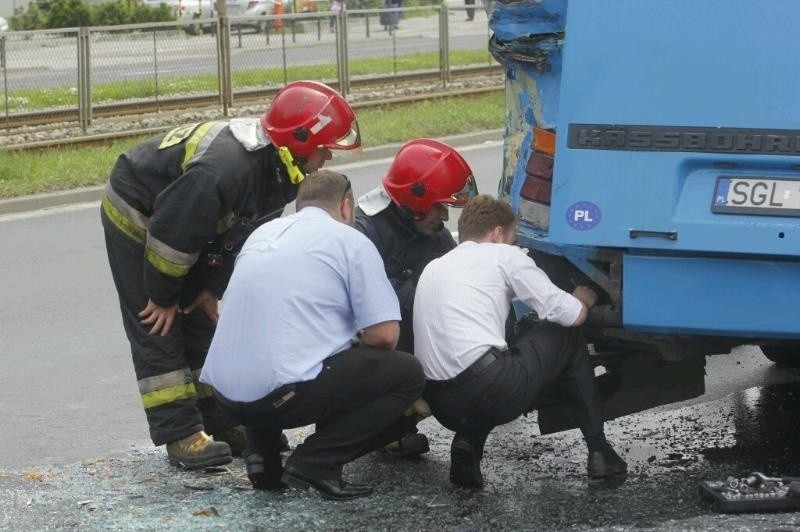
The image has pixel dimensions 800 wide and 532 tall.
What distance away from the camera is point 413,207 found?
18.5 ft

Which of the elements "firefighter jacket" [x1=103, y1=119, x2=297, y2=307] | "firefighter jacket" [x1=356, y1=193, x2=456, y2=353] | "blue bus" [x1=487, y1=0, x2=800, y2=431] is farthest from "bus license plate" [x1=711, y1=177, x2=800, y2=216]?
"firefighter jacket" [x1=103, y1=119, x2=297, y2=307]

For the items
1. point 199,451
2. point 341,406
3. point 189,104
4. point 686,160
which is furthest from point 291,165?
point 189,104

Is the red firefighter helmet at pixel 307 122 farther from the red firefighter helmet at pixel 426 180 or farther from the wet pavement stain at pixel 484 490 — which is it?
the wet pavement stain at pixel 484 490

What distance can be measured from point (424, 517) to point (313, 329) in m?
0.71

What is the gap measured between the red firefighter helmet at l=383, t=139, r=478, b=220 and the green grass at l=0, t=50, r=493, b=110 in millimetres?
10768

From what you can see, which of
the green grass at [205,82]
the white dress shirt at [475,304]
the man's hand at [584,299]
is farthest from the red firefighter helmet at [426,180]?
the green grass at [205,82]

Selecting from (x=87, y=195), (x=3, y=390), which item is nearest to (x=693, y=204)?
(x=3, y=390)

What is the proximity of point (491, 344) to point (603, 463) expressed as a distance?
0.62 m

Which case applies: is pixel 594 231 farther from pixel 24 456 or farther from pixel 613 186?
pixel 24 456

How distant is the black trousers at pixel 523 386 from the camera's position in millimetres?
4887

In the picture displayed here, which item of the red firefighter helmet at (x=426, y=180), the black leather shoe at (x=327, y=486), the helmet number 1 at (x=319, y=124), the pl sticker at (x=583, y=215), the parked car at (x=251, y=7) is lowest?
the parked car at (x=251, y=7)

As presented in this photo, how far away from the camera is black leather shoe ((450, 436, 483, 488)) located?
16.5 ft

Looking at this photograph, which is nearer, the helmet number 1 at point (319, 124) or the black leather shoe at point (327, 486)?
the black leather shoe at point (327, 486)

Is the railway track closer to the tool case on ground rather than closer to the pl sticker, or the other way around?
the pl sticker
